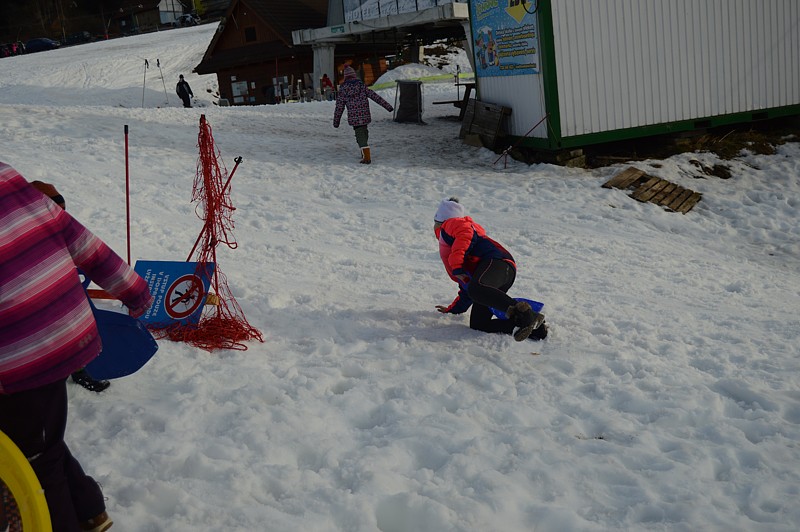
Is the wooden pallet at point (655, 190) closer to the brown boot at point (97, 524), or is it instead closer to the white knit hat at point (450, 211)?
the white knit hat at point (450, 211)

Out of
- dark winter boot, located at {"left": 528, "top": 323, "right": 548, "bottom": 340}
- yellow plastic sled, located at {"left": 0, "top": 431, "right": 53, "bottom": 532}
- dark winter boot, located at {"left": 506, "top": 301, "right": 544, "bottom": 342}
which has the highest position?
yellow plastic sled, located at {"left": 0, "top": 431, "right": 53, "bottom": 532}

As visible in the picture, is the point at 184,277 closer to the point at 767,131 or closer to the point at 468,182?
the point at 468,182

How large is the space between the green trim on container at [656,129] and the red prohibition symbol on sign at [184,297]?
26.8 ft

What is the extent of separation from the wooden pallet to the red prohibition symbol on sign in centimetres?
723

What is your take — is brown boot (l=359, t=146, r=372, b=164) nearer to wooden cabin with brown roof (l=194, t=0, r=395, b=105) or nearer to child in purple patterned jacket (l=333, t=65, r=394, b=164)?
child in purple patterned jacket (l=333, t=65, r=394, b=164)

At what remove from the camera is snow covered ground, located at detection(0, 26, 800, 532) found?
3.16 m

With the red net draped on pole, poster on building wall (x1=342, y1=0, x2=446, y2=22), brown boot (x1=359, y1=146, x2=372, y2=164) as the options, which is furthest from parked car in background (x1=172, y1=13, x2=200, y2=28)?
the red net draped on pole

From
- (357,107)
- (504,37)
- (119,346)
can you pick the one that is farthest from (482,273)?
(504,37)

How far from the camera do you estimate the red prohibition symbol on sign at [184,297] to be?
5.11 metres

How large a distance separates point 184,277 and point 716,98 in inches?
439

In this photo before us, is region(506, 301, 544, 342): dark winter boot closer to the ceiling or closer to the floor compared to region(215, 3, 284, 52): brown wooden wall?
closer to the floor

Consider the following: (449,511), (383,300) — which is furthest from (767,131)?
(449,511)

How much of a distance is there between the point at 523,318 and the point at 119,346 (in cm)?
268

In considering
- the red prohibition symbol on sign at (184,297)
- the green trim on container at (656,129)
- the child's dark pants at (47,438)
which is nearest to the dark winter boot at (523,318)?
the red prohibition symbol on sign at (184,297)
